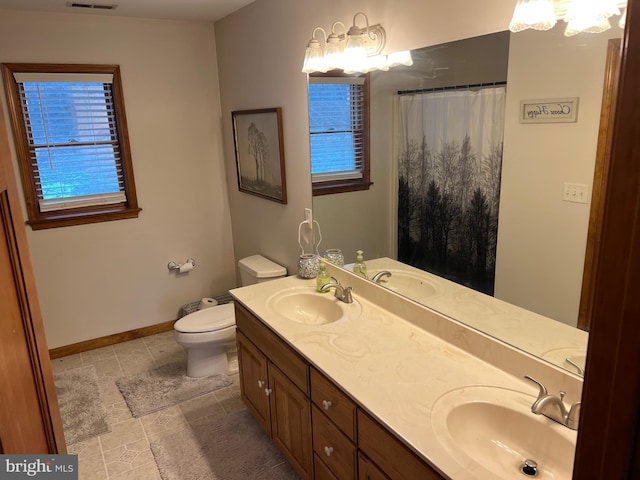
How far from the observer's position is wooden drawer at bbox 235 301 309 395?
1.95 m

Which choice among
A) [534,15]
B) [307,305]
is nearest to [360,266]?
[307,305]

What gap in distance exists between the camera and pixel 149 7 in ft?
10.1

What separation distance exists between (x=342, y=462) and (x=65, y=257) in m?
2.73

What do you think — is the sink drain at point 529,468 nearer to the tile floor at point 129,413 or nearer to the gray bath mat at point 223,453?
the gray bath mat at point 223,453

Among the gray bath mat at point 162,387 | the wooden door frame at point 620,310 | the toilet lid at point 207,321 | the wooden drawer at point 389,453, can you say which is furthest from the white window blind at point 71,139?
the wooden door frame at point 620,310

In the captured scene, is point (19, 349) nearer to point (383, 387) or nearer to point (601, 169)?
point (383, 387)

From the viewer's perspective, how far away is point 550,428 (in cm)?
137

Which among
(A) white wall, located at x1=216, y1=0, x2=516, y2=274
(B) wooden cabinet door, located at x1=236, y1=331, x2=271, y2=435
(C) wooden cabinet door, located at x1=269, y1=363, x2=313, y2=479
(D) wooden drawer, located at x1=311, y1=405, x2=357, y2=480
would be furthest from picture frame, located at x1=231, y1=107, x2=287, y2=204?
(D) wooden drawer, located at x1=311, y1=405, x2=357, y2=480

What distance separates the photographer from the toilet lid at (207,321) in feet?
10.1

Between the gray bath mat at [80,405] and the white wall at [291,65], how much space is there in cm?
147

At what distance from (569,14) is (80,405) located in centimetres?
327

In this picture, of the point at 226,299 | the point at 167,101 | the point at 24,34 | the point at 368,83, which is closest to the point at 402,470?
the point at 368,83

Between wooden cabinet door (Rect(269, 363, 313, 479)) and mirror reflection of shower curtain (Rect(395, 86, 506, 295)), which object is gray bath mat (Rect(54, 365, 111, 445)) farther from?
mirror reflection of shower curtain (Rect(395, 86, 506, 295))

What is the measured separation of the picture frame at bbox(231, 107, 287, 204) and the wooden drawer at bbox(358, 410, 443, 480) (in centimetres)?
183
